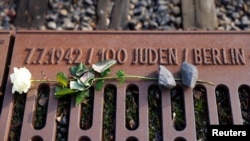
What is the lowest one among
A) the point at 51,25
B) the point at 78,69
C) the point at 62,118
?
the point at 62,118

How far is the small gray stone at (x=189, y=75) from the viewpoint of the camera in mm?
1402

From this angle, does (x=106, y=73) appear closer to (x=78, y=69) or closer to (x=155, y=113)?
(x=78, y=69)

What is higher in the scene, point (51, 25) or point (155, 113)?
point (51, 25)

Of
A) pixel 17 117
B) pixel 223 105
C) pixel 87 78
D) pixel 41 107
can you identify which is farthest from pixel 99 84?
pixel 223 105

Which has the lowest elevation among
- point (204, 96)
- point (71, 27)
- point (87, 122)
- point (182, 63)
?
point (87, 122)

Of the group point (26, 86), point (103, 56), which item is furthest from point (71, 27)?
point (26, 86)

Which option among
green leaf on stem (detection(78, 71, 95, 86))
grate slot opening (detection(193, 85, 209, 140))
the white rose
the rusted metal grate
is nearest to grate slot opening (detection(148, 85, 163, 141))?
the rusted metal grate

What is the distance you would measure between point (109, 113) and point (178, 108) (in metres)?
0.29

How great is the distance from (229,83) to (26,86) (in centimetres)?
85

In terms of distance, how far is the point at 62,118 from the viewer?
1404 mm

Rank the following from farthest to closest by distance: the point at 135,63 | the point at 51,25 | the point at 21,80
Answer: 1. the point at 51,25
2. the point at 135,63
3. the point at 21,80

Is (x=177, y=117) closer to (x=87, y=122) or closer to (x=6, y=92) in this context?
(x=87, y=122)

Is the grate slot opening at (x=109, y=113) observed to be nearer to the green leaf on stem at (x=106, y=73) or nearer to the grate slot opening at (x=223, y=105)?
the green leaf on stem at (x=106, y=73)

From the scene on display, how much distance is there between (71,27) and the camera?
179 centimetres
